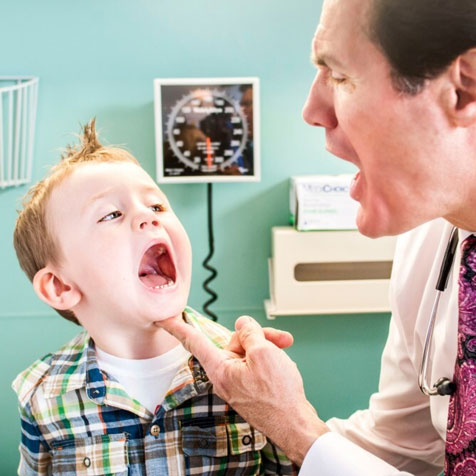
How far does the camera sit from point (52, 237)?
1.15 meters

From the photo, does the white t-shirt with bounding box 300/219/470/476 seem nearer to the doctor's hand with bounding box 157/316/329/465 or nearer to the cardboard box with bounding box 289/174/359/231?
the doctor's hand with bounding box 157/316/329/465

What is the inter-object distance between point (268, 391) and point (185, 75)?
1.36 meters

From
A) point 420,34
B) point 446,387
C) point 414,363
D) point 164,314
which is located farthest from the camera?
point 414,363

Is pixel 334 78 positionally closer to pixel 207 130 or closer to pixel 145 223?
pixel 145 223

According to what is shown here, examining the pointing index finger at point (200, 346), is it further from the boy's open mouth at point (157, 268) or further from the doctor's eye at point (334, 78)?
the doctor's eye at point (334, 78)

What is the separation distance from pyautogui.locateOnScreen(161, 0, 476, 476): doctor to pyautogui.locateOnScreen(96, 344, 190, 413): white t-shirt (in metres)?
0.11

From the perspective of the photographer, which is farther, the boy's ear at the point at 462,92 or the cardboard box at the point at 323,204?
the cardboard box at the point at 323,204

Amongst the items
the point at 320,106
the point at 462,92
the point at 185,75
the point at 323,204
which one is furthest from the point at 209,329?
the point at 185,75

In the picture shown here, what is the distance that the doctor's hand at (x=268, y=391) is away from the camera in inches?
36.3

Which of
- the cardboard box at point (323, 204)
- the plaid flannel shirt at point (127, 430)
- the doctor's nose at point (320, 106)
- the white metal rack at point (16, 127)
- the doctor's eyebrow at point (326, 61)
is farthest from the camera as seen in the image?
the white metal rack at point (16, 127)

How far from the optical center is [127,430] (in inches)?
42.3

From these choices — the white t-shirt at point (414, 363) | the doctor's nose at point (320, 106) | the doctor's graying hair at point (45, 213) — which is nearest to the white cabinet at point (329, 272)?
the white t-shirt at point (414, 363)

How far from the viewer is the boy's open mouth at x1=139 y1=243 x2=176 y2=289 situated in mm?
1183

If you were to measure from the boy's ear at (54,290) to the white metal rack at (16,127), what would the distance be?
95 cm
